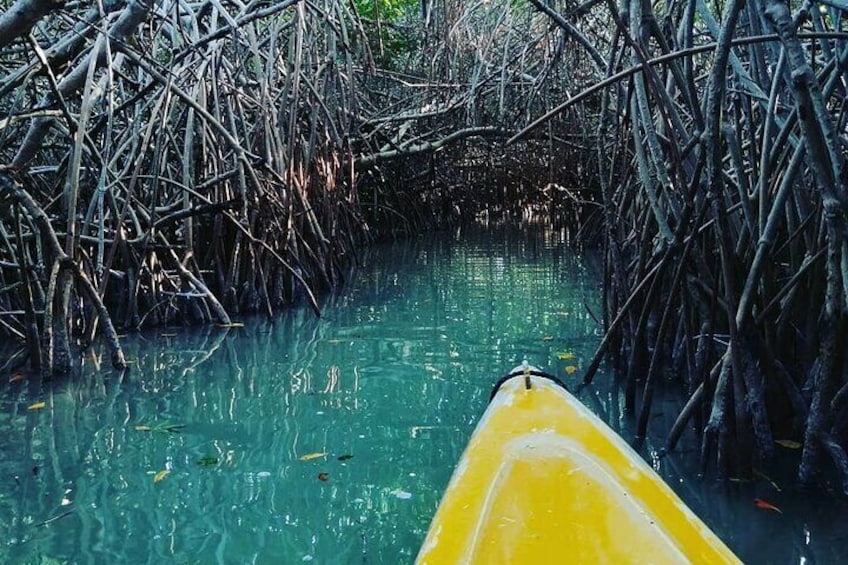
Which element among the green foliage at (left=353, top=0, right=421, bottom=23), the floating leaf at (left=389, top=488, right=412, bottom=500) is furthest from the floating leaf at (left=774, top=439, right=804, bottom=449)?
the green foliage at (left=353, top=0, right=421, bottom=23)

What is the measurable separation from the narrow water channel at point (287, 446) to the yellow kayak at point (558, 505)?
0.47 meters

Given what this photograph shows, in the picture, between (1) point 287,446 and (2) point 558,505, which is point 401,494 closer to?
(1) point 287,446

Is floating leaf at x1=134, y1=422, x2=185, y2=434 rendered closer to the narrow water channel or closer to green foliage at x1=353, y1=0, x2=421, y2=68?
the narrow water channel

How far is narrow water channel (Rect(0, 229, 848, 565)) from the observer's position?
7.32 ft

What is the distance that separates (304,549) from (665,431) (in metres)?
1.52

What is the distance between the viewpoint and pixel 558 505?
1.69 metres

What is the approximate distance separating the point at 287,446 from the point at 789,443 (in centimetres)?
174

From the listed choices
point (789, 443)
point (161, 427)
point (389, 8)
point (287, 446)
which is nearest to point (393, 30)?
point (389, 8)

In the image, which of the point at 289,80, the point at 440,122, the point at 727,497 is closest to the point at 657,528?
the point at 727,497

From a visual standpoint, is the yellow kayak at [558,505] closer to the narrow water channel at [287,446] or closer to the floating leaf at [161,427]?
the narrow water channel at [287,446]

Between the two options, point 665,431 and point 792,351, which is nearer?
point 792,351

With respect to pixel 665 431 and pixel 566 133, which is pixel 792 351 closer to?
pixel 665 431

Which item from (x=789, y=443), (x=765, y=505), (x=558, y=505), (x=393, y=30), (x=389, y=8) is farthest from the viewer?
(x=393, y=30)

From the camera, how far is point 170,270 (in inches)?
204
